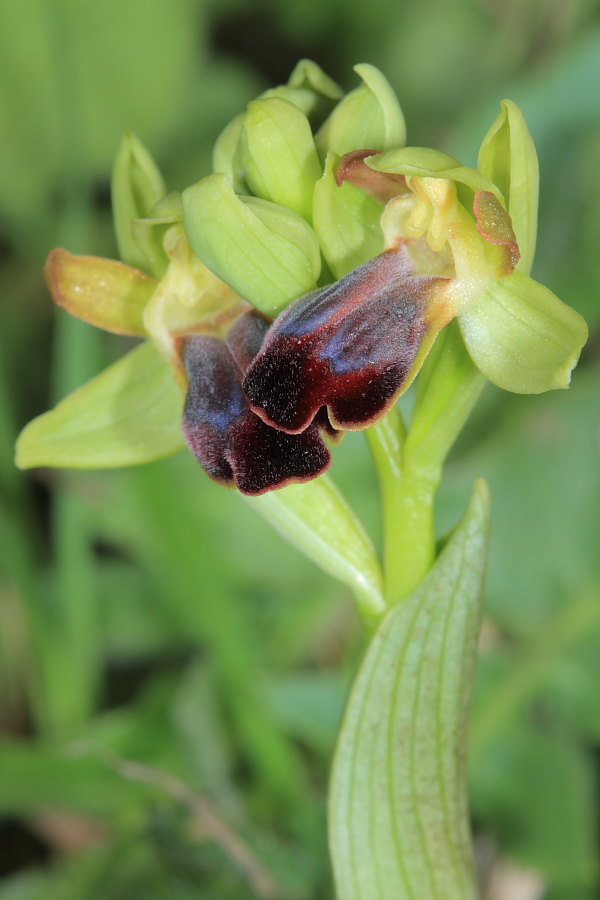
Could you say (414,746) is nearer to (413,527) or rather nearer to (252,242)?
(413,527)

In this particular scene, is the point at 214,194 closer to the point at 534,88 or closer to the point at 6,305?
the point at 534,88

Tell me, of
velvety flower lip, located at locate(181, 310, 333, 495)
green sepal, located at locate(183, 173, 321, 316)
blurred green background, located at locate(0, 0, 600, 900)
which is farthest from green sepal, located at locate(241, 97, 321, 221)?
blurred green background, located at locate(0, 0, 600, 900)

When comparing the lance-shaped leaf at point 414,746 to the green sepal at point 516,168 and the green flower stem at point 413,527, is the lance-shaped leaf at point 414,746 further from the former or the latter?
the green sepal at point 516,168

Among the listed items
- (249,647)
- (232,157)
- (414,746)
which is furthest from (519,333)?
(249,647)

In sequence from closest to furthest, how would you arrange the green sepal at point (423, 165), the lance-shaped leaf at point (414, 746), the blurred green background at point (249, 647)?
the green sepal at point (423, 165)
the lance-shaped leaf at point (414, 746)
the blurred green background at point (249, 647)

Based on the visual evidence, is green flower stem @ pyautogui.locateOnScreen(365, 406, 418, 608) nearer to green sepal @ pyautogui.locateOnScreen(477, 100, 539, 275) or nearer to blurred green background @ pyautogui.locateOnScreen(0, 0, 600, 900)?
green sepal @ pyautogui.locateOnScreen(477, 100, 539, 275)

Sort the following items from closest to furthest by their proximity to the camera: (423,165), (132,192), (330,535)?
(423,165) → (330,535) → (132,192)

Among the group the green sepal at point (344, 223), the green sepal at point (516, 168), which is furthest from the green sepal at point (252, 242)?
the green sepal at point (516, 168)
